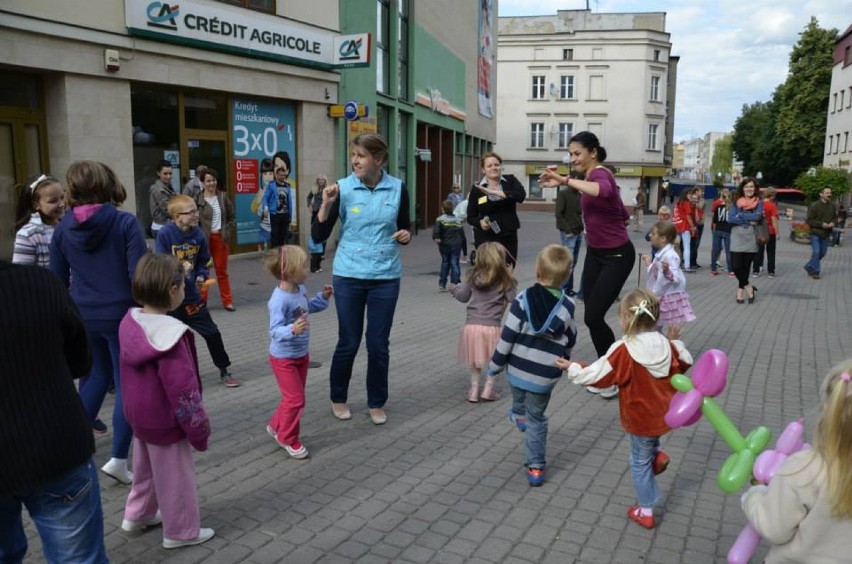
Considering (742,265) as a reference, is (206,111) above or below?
above

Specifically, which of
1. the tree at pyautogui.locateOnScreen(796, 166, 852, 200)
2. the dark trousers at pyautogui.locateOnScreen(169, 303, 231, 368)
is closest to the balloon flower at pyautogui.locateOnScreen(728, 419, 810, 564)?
the dark trousers at pyautogui.locateOnScreen(169, 303, 231, 368)

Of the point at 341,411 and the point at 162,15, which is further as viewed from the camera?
the point at 162,15

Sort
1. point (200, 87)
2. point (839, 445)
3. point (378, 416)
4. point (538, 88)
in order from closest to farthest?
point (839, 445), point (378, 416), point (200, 87), point (538, 88)

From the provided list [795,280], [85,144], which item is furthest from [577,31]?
[85,144]

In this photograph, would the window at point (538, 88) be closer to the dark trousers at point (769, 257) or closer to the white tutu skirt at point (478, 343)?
the dark trousers at point (769, 257)

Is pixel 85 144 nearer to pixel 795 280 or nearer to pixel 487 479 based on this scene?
pixel 487 479

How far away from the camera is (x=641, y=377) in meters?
3.56

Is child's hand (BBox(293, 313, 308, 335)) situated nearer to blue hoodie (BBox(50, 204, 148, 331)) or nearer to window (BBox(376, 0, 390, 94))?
blue hoodie (BBox(50, 204, 148, 331))

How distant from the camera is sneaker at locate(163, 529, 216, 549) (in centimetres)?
340

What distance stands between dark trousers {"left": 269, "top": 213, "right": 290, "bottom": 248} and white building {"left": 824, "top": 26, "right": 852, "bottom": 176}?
41.8 meters

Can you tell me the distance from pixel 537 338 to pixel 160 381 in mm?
2043

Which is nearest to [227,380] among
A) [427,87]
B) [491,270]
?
[491,270]

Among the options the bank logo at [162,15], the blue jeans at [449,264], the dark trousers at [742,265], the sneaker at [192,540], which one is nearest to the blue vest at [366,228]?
the sneaker at [192,540]

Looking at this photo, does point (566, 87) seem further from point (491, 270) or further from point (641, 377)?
point (641, 377)
